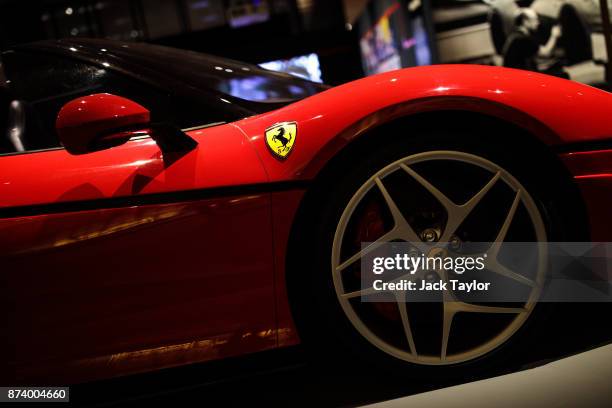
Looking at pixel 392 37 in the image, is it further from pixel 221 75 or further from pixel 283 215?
pixel 283 215

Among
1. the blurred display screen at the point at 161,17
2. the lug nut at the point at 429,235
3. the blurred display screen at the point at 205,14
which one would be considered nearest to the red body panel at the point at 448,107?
the lug nut at the point at 429,235

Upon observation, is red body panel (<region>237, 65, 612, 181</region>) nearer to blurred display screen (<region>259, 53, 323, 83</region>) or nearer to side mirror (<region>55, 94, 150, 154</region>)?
side mirror (<region>55, 94, 150, 154</region>)

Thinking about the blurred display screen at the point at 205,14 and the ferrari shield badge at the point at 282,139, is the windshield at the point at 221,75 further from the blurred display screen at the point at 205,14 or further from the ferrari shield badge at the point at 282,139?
the blurred display screen at the point at 205,14

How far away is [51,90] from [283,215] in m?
0.99

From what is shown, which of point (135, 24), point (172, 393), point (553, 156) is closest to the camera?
point (553, 156)

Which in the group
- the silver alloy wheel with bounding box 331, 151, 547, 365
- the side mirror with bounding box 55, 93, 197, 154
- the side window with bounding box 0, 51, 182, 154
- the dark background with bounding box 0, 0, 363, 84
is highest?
the dark background with bounding box 0, 0, 363, 84

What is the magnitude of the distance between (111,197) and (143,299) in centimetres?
27

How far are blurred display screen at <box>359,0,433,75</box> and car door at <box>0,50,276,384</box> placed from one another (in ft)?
16.3

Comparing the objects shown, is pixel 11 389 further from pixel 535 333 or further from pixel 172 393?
pixel 535 333

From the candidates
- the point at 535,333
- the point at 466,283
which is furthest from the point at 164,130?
the point at 535,333

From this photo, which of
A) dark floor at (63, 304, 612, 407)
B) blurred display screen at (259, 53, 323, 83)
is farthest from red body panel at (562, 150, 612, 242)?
blurred display screen at (259, 53, 323, 83)

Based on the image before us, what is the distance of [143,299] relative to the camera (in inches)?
50.7

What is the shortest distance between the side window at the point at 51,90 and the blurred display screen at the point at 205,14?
34.5 ft

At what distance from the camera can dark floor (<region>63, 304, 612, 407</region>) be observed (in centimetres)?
135
